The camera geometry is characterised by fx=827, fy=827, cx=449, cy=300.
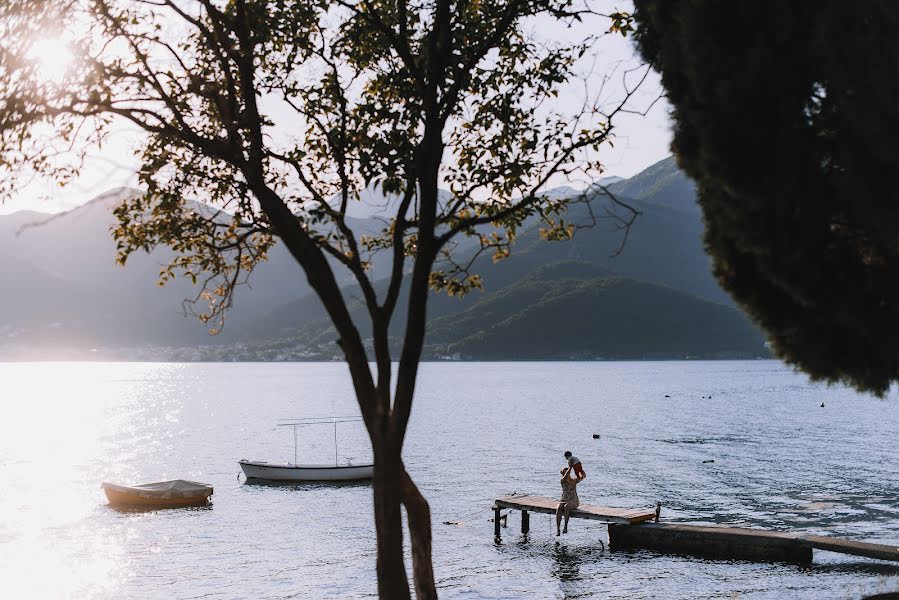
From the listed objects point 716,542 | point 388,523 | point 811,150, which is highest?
point 811,150

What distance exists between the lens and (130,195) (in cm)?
1393

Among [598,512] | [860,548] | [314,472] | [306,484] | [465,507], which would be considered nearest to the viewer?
[860,548]

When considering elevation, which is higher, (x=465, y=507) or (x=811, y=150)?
(x=811, y=150)

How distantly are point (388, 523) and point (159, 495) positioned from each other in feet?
158

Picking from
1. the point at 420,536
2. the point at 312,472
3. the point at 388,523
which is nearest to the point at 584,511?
the point at 420,536

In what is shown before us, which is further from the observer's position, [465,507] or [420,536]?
[465,507]

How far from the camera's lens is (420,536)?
12523mm

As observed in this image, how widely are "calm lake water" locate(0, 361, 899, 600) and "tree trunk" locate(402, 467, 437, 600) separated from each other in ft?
62.7

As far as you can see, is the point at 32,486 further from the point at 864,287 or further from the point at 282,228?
the point at 864,287

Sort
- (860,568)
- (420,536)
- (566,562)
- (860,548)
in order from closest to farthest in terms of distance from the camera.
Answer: (420,536) < (860,548) < (860,568) < (566,562)

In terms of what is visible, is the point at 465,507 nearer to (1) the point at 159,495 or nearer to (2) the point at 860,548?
(1) the point at 159,495

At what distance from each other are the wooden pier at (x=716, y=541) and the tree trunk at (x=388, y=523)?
23.1 meters

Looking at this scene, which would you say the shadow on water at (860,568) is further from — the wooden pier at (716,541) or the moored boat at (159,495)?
the moored boat at (159,495)

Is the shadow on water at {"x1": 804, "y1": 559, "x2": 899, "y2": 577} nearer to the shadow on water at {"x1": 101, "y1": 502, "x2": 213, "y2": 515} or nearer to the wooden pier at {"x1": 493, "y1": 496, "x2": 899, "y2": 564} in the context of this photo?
the wooden pier at {"x1": 493, "y1": 496, "x2": 899, "y2": 564}
